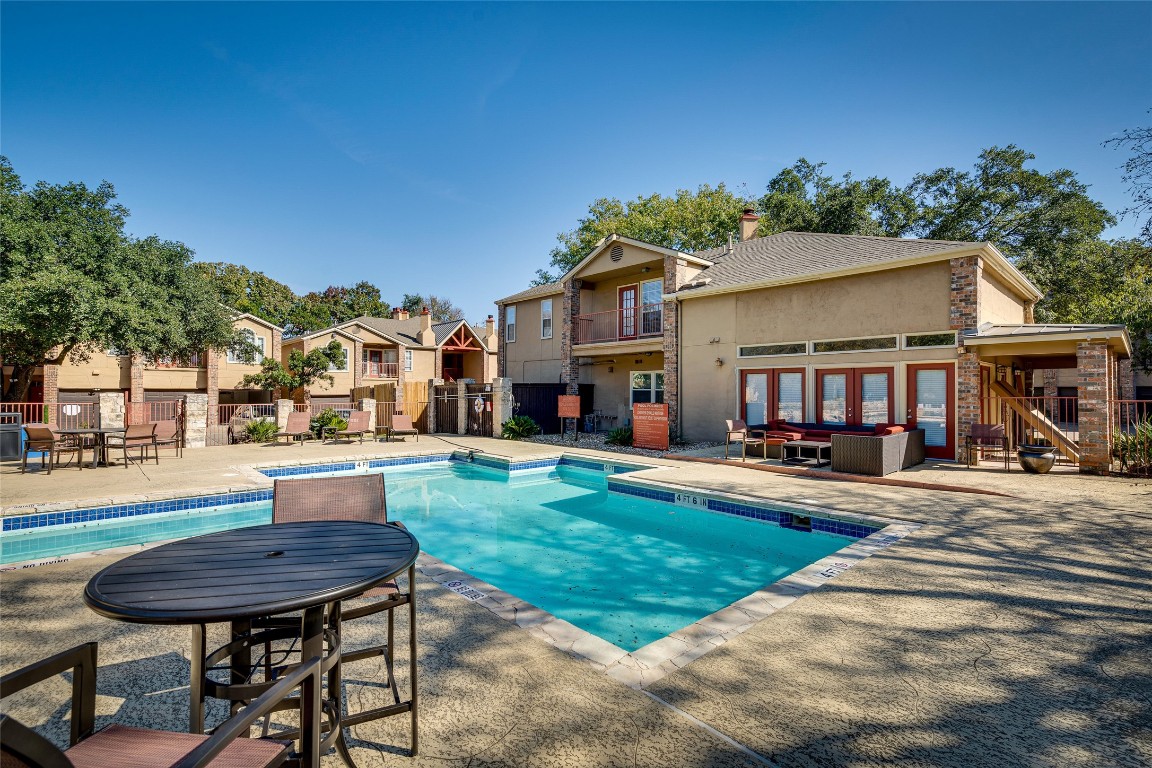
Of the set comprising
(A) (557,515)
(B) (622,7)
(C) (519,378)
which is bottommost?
(A) (557,515)

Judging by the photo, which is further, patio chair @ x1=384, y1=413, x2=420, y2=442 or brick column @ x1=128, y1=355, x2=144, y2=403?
brick column @ x1=128, y1=355, x2=144, y2=403

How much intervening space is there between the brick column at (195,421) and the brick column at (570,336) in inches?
450

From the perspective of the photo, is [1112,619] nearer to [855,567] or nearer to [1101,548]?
[855,567]

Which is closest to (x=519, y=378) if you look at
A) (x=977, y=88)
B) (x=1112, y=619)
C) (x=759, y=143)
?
(x=759, y=143)

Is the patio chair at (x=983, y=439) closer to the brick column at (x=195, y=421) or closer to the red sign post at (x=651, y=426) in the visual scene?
the red sign post at (x=651, y=426)

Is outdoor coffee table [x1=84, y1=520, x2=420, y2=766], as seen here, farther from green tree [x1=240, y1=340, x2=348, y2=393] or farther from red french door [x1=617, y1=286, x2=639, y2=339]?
green tree [x1=240, y1=340, x2=348, y2=393]

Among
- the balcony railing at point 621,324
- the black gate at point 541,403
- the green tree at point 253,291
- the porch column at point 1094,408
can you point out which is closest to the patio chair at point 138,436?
the black gate at point 541,403

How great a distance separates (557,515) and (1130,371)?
33.6 metres

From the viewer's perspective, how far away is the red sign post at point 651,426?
1460cm

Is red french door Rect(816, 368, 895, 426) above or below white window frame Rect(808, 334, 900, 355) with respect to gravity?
below

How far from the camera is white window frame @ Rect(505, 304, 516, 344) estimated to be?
2331 centimetres

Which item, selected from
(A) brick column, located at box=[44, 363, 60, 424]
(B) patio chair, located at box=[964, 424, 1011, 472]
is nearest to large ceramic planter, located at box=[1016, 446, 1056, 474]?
(B) patio chair, located at box=[964, 424, 1011, 472]

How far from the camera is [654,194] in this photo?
31.5m

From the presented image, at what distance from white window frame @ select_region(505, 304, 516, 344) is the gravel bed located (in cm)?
668
